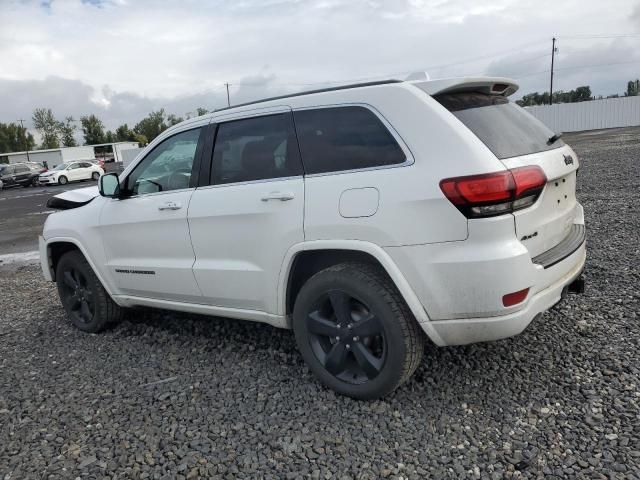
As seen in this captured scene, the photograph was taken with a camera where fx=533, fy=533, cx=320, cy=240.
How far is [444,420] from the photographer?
290 cm

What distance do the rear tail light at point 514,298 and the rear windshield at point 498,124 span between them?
699 millimetres

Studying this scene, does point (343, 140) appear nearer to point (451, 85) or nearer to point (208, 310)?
point (451, 85)

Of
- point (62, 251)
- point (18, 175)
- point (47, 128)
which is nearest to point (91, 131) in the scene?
point (47, 128)

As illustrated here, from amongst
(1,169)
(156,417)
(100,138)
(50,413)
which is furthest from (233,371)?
(100,138)

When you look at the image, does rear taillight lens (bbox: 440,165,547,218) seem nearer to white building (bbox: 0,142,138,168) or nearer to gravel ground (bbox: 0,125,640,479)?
gravel ground (bbox: 0,125,640,479)

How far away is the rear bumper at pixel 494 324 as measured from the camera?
2.71m

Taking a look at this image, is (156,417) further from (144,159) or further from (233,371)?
(144,159)

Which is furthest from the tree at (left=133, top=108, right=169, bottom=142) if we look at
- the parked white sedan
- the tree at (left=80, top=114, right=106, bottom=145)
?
the parked white sedan

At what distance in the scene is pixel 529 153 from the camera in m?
2.93

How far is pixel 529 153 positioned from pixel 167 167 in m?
2.57

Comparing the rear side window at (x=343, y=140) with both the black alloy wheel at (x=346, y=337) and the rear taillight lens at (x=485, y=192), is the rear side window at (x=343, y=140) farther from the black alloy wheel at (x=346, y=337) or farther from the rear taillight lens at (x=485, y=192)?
the black alloy wheel at (x=346, y=337)

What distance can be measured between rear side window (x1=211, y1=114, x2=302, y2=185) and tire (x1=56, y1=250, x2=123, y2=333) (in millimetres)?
1758

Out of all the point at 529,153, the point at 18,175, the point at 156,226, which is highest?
the point at 529,153

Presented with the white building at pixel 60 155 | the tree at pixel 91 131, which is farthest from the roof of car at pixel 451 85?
the tree at pixel 91 131
